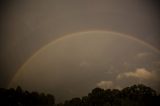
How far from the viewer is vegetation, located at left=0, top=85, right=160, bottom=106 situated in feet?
17.9

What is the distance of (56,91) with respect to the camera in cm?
565

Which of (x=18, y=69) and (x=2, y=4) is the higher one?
(x=2, y=4)

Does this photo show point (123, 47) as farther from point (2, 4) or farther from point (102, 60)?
point (2, 4)

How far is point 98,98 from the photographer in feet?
18.0

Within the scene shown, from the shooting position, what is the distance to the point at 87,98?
5547mm

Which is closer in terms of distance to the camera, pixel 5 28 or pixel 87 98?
pixel 87 98

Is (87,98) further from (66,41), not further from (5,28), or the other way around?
(5,28)

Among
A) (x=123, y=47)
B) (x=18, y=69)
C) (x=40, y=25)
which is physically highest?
(x=40, y=25)

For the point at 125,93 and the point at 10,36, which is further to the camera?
the point at 10,36

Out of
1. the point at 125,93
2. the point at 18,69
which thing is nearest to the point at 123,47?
the point at 125,93

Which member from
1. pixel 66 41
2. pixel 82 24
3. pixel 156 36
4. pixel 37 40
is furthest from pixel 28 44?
pixel 156 36

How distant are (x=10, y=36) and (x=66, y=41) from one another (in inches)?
43.9

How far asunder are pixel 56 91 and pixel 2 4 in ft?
6.56

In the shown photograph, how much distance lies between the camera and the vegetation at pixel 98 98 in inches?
215
